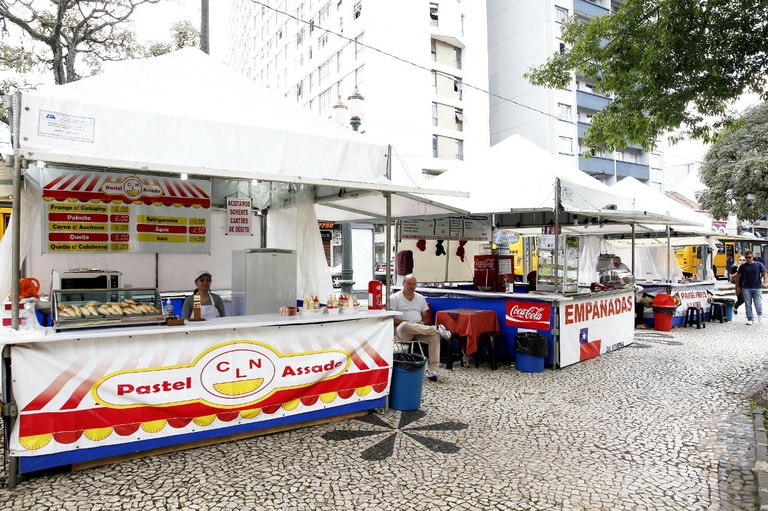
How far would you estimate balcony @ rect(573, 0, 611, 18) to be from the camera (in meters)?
33.8

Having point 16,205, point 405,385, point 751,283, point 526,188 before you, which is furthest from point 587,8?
point 16,205

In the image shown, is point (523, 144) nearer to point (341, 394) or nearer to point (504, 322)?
point (504, 322)

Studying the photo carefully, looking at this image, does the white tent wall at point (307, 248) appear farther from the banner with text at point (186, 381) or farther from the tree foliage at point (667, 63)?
the tree foliage at point (667, 63)

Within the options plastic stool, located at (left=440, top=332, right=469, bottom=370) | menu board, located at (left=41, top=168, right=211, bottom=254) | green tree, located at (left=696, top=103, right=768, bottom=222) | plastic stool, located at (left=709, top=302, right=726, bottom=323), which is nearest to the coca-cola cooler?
plastic stool, located at (left=440, top=332, right=469, bottom=370)

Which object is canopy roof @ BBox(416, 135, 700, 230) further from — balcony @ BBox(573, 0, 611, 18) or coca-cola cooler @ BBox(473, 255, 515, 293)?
balcony @ BBox(573, 0, 611, 18)

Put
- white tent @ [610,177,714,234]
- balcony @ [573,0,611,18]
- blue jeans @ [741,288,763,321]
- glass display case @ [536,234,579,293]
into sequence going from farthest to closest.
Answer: balcony @ [573,0,611,18] < blue jeans @ [741,288,763,321] < white tent @ [610,177,714,234] < glass display case @ [536,234,579,293]

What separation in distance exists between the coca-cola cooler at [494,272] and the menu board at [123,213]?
4.71 metres

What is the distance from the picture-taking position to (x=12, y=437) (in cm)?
348

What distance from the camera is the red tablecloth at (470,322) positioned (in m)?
7.43

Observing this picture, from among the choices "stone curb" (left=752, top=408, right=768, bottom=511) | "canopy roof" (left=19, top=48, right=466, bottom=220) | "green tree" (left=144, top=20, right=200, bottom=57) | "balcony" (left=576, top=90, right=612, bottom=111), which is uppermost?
"balcony" (left=576, top=90, right=612, bottom=111)

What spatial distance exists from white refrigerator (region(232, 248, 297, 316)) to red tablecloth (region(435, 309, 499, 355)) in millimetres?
2786

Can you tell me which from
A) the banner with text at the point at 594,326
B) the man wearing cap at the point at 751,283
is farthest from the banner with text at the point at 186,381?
the man wearing cap at the point at 751,283

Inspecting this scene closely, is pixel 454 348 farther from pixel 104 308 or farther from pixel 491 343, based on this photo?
pixel 104 308

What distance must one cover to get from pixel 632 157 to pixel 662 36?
34.9m
